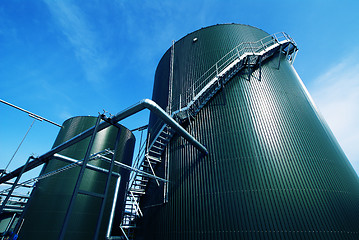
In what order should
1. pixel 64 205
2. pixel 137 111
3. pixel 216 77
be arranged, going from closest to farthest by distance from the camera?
pixel 137 111 < pixel 216 77 < pixel 64 205

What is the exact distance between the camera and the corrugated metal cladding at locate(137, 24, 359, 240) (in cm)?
848

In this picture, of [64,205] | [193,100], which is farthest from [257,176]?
[64,205]

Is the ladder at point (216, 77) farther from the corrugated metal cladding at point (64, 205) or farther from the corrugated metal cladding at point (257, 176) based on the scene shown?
the corrugated metal cladding at point (64, 205)

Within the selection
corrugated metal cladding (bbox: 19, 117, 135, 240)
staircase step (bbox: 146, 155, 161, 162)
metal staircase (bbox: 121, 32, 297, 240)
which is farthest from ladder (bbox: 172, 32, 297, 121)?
corrugated metal cladding (bbox: 19, 117, 135, 240)

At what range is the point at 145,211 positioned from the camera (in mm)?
13109

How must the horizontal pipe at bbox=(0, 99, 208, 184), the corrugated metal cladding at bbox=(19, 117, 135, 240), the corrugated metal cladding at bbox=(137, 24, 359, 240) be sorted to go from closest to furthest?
1. the corrugated metal cladding at bbox=(137, 24, 359, 240)
2. the horizontal pipe at bbox=(0, 99, 208, 184)
3. the corrugated metal cladding at bbox=(19, 117, 135, 240)

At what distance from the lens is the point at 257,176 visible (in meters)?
9.52

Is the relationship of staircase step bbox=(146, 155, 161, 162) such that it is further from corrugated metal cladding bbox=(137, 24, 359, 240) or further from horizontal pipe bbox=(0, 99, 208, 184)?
horizontal pipe bbox=(0, 99, 208, 184)

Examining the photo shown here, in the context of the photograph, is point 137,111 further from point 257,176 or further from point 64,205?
point 64,205

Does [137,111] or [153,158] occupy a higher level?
[137,111]

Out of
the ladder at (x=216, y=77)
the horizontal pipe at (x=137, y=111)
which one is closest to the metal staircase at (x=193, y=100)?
the ladder at (x=216, y=77)

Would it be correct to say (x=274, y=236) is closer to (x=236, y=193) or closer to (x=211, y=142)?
(x=236, y=193)

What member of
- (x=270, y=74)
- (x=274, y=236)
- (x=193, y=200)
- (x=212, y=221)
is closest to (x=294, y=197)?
(x=274, y=236)

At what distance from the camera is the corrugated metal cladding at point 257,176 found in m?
8.48
